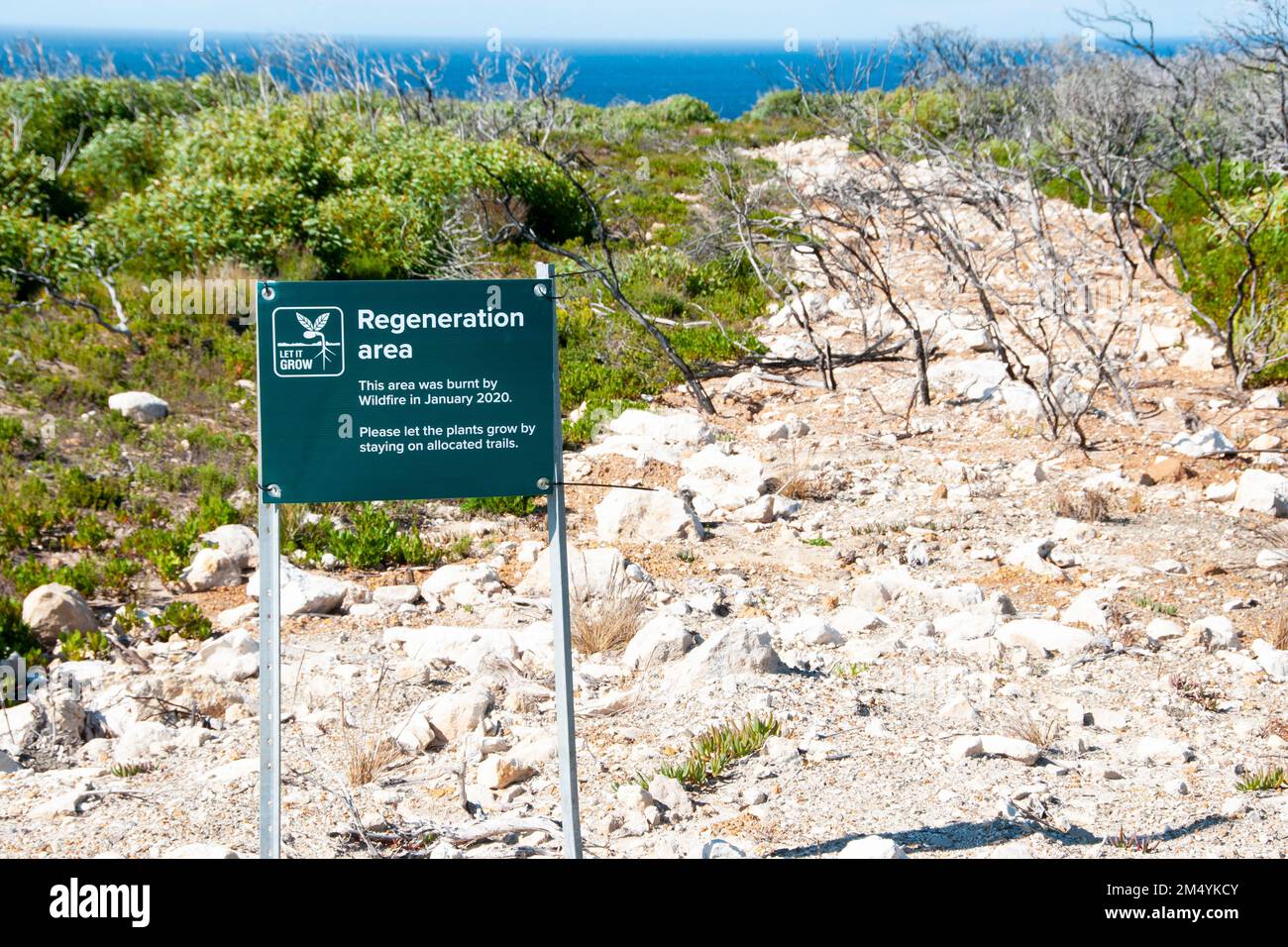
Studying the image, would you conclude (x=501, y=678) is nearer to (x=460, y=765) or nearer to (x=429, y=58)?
(x=460, y=765)

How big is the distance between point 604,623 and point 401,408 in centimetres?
225

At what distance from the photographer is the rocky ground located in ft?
12.0

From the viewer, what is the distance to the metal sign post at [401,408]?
310 centimetres

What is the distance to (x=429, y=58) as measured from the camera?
19.6m

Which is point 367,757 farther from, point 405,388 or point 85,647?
point 85,647

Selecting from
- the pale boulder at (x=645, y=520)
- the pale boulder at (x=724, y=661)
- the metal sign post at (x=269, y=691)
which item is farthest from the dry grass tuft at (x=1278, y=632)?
the metal sign post at (x=269, y=691)

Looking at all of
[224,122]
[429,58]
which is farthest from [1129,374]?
[429,58]

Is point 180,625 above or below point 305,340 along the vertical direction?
below

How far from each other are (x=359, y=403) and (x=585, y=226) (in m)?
12.0

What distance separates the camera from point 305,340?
122 inches

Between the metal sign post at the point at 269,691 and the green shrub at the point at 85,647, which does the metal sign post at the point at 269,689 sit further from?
the green shrub at the point at 85,647

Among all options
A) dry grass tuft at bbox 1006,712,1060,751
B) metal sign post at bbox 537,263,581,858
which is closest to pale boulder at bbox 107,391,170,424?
metal sign post at bbox 537,263,581,858

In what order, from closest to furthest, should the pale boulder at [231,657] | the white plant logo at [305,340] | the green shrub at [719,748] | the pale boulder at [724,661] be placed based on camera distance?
the white plant logo at [305,340]
the green shrub at [719,748]
the pale boulder at [724,661]
the pale boulder at [231,657]

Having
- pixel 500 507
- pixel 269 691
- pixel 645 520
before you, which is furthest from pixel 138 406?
pixel 269 691
